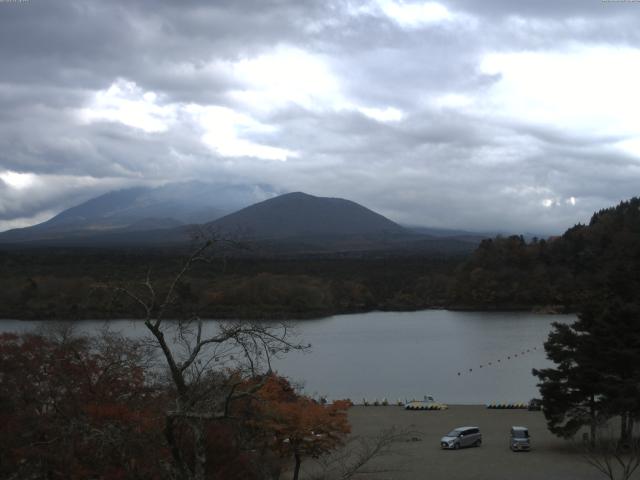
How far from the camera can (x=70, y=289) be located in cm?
4322

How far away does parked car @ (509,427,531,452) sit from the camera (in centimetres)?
1279

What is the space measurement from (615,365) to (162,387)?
8.48 meters

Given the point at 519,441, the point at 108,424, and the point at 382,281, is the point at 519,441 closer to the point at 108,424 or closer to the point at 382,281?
the point at 108,424

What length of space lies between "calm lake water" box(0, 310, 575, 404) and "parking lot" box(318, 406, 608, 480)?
3551 mm

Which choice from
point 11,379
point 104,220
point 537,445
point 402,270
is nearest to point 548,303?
point 402,270

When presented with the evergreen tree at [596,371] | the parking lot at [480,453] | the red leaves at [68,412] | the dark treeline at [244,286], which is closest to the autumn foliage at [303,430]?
the parking lot at [480,453]

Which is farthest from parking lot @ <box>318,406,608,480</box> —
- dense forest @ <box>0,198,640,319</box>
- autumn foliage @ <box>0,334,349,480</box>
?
dense forest @ <box>0,198,640,319</box>

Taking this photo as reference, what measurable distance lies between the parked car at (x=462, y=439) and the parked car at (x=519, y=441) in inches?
29.4

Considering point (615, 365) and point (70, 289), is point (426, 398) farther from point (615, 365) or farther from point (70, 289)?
point (70, 289)

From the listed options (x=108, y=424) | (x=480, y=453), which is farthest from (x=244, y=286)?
(x=108, y=424)

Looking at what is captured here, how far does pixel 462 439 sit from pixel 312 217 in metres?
157

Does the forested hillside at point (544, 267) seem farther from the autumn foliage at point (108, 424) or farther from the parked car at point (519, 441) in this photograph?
the autumn foliage at point (108, 424)

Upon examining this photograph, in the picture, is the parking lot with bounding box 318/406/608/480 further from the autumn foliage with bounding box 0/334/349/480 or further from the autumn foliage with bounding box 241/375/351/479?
the autumn foliage with bounding box 0/334/349/480

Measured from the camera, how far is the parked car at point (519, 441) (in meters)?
12.8
